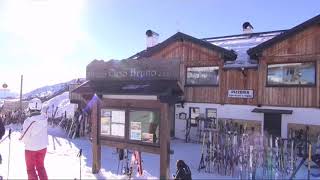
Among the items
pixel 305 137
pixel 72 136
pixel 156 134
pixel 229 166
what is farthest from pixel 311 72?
pixel 72 136

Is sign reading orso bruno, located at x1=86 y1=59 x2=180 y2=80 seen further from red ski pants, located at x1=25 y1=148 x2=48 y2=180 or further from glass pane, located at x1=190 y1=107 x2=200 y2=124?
glass pane, located at x1=190 y1=107 x2=200 y2=124

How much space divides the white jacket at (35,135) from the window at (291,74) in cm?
1312

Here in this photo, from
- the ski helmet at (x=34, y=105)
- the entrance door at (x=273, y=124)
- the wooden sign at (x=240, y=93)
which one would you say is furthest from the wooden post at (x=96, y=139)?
the wooden sign at (x=240, y=93)

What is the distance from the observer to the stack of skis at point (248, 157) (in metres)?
11.9

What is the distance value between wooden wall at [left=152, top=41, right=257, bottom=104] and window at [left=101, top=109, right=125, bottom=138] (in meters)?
8.63

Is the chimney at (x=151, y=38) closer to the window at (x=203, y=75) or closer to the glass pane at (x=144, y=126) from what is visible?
the window at (x=203, y=75)

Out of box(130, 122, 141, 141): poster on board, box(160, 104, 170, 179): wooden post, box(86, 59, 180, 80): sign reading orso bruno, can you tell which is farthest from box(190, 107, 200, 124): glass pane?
box(160, 104, 170, 179): wooden post

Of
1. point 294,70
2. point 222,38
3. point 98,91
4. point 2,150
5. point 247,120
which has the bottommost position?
point 2,150

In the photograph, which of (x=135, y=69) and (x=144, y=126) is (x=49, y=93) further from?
(x=144, y=126)

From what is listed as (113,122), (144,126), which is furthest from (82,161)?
(144,126)

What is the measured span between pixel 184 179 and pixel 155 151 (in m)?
1.18

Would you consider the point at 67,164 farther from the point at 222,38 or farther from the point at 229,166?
the point at 222,38

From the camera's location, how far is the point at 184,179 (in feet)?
30.9

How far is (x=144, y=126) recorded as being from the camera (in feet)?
34.4
